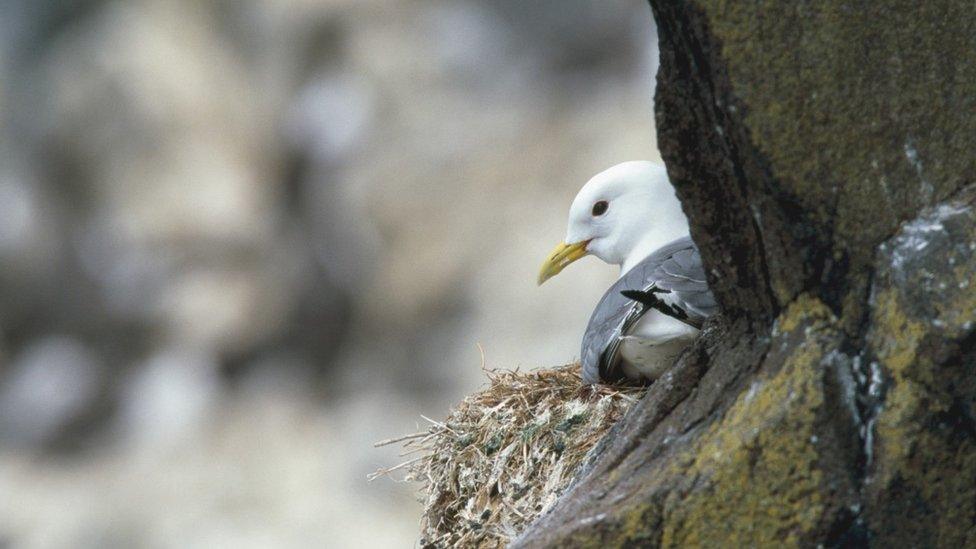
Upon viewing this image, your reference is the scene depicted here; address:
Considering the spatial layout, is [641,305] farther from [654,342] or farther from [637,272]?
[637,272]

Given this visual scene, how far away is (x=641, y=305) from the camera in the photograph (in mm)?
2984

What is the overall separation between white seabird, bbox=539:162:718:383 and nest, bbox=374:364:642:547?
99mm

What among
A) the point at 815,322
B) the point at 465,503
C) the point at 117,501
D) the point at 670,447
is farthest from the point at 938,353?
the point at 117,501

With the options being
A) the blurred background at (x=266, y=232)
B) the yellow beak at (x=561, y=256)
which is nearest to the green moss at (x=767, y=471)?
the yellow beak at (x=561, y=256)

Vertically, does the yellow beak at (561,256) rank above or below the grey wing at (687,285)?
above

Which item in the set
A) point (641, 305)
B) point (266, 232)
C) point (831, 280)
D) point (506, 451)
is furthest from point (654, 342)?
point (266, 232)

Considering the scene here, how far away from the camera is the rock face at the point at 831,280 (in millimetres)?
1800

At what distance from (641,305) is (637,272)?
0.71 feet

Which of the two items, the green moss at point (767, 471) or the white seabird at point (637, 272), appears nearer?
the green moss at point (767, 471)

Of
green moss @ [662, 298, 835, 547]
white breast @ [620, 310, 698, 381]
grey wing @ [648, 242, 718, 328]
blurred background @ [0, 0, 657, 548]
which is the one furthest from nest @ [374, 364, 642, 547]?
blurred background @ [0, 0, 657, 548]

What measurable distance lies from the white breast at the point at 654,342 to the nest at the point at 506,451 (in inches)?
2.7

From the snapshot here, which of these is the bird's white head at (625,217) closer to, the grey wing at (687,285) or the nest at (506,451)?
the nest at (506,451)

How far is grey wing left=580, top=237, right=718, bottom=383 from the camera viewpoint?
2768mm

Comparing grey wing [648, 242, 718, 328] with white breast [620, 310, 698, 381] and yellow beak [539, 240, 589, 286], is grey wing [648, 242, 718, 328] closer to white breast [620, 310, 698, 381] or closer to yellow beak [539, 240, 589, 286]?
white breast [620, 310, 698, 381]
